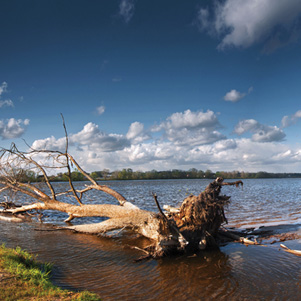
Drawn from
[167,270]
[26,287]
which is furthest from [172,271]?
[26,287]

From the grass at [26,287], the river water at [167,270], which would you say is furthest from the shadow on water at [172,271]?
the grass at [26,287]

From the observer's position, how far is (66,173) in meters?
12.4

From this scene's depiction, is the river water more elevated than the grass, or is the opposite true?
the grass

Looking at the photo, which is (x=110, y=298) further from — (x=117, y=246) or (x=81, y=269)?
(x=117, y=246)

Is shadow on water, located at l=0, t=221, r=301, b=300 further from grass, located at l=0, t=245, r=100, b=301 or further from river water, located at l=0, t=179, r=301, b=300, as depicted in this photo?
grass, located at l=0, t=245, r=100, b=301

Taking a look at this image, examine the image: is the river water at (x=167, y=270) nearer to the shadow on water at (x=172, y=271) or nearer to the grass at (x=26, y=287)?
the shadow on water at (x=172, y=271)

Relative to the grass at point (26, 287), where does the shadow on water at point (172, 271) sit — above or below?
below

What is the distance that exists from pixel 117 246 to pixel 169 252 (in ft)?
7.64

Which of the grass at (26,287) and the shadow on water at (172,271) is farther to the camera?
the shadow on water at (172,271)

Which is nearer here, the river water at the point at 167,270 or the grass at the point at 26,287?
the grass at the point at 26,287

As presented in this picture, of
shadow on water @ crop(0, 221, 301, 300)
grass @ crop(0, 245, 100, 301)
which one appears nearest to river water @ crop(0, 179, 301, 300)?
shadow on water @ crop(0, 221, 301, 300)

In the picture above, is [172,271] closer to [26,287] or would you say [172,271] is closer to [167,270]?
[167,270]

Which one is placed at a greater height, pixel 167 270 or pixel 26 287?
pixel 26 287

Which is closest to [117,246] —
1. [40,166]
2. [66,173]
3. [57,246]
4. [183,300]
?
[57,246]
